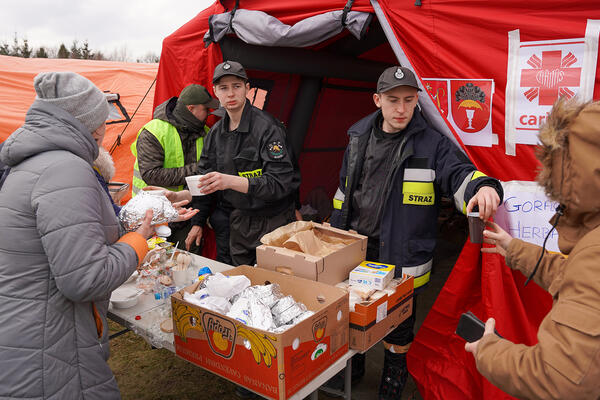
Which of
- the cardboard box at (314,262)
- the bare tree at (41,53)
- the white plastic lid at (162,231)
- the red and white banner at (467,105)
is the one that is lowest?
the cardboard box at (314,262)

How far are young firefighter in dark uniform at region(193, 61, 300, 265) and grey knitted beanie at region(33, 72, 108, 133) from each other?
1.33 metres

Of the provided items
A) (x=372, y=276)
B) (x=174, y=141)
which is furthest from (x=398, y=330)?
(x=174, y=141)

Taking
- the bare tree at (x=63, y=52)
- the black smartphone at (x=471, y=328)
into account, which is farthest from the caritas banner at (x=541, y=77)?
the bare tree at (x=63, y=52)

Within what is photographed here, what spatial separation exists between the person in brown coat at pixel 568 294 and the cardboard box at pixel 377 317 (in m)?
0.57

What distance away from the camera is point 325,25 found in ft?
9.80

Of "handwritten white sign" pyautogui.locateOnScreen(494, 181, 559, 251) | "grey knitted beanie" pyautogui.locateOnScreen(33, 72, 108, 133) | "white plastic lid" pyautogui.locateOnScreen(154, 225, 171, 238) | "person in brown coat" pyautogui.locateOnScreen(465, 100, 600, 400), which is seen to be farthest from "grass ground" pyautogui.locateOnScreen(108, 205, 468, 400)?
"grey knitted beanie" pyautogui.locateOnScreen(33, 72, 108, 133)

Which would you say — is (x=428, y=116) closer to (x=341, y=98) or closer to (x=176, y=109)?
(x=176, y=109)

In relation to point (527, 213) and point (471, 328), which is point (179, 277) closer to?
point (471, 328)

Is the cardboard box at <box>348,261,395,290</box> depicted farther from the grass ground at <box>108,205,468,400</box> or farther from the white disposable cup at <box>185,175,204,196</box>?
the grass ground at <box>108,205,468,400</box>

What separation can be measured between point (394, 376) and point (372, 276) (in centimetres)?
103

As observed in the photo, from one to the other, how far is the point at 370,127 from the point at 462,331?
5.18ft

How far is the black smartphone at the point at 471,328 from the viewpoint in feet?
4.57

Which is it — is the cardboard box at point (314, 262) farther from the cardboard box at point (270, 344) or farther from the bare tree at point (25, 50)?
the bare tree at point (25, 50)

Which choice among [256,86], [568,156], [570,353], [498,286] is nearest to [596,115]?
[568,156]
